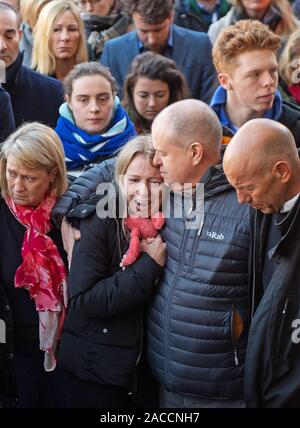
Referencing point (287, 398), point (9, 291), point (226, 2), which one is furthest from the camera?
point (226, 2)

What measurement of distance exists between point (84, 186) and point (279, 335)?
119cm

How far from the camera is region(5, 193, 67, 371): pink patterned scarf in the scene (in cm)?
429

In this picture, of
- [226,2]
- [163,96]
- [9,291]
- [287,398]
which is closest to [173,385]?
[287,398]

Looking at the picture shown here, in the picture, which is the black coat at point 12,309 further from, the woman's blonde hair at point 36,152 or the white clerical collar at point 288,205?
the white clerical collar at point 288,205

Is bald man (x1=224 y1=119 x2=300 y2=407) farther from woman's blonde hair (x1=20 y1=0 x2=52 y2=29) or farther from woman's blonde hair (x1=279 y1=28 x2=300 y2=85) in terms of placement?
woman's blonde hair (x1=20 y1=0 x2=52 y2=29)

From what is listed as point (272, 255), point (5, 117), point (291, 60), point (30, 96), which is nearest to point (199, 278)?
point (272, 255)

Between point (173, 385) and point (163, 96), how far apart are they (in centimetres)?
193

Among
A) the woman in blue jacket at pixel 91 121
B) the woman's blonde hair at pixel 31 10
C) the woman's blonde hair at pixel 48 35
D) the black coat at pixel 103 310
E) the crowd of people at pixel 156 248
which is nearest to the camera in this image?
the crowd of people at pixel 156 248

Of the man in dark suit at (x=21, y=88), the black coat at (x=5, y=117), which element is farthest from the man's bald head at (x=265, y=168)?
the man in dark suit at (x=21, y=88)

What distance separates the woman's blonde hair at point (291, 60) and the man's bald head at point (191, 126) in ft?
5.52

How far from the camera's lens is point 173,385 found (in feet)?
13.0

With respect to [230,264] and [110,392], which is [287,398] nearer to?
[230,264]

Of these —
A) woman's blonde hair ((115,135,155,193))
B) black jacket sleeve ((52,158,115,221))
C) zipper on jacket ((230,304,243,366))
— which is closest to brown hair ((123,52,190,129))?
black jacket sleeve ((52,158,115,221))

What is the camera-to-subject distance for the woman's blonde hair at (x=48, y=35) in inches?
237
